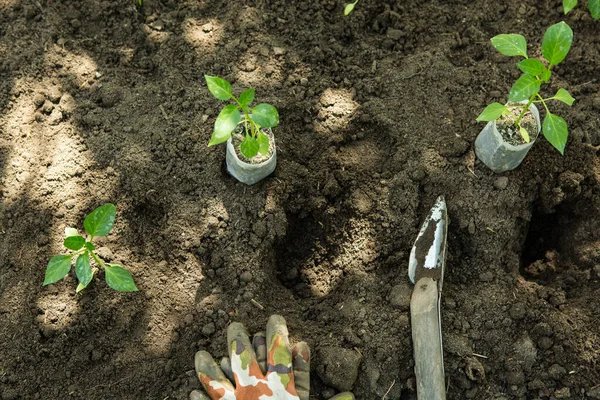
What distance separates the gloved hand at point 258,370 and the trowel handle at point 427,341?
283 millimetres

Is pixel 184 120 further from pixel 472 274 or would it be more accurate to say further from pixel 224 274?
pixel 472 274

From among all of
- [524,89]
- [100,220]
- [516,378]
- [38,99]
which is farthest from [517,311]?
[38,99]

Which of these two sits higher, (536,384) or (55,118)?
(55,118)

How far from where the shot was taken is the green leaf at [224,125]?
1943 mm

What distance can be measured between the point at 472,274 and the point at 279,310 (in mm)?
831

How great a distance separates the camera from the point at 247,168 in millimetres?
2225

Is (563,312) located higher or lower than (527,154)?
lower

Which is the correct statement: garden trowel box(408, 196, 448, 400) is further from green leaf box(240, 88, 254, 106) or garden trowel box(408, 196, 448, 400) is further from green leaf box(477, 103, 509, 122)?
green leaf box(240, 88, 254, 106)

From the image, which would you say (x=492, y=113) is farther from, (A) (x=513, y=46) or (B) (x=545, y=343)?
(B) (x=545, y=343)

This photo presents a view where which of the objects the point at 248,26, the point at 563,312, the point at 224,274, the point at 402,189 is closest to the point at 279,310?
the point at 224,274

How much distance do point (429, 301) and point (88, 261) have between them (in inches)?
51.3

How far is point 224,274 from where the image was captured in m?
2.31

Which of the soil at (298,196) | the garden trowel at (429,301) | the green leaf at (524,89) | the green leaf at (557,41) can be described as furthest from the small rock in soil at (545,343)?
the green leaf at (557,41)

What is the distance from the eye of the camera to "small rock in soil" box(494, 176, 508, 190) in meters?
2.39
